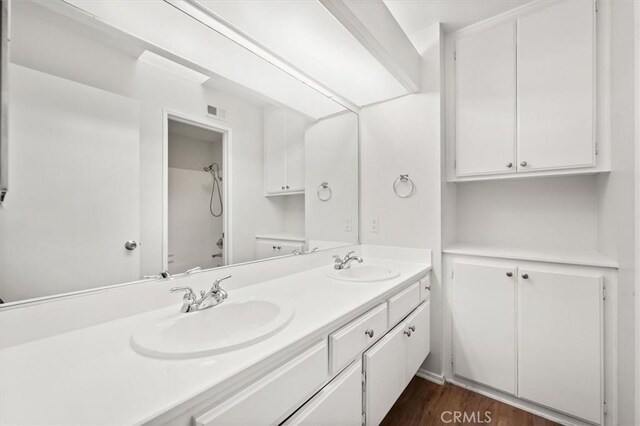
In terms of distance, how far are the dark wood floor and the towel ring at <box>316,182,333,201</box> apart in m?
1.41

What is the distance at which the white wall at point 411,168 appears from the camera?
6.15ft

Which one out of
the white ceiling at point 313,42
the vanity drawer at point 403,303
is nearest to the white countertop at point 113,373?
the vanity drawer at point 403,303

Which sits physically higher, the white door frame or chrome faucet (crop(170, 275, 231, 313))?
the white door frame

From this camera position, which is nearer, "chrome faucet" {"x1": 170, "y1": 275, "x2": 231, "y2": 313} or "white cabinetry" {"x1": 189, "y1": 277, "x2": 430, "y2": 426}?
"white cabinetry" {"x1": 189, "y1": 277, "x2": 430, "y2": 426}

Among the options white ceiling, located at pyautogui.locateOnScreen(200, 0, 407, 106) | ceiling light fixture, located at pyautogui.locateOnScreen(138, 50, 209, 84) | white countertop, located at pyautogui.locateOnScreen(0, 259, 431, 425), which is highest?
white ceiling, located at pyautogui.locateOnScreen(200, 0, 407, 106)

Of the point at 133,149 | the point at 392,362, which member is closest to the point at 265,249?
the point at 133,149

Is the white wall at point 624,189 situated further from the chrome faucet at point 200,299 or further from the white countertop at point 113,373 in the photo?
the chrome faucet at point 200,299

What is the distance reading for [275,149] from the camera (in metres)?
1.58

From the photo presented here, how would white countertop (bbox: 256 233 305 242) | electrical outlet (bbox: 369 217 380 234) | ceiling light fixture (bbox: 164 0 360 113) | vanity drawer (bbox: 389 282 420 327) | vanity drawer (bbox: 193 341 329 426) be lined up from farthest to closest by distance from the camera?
electrical outlet (bbox: 369 217 380 234) < white countertop (bbox: 256 233 305 242) < vanity drawer (bbox: 389 282 420 327) < ceiling light fixture (bbox: 164 0 360 113) < vanity drawer (bbox: 193 341 329 426)

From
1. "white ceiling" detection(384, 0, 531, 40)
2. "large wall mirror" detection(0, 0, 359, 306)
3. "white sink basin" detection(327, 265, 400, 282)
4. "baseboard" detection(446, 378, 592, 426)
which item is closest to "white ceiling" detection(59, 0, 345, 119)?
"large wall mirror" detection(0, 0, 359, 306)

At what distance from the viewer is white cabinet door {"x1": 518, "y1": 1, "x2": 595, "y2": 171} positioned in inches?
60.1

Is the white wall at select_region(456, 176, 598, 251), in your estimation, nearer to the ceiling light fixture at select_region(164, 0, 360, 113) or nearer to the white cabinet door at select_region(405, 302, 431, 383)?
the white cabinet door at select_region(405, 302, 431, 383)

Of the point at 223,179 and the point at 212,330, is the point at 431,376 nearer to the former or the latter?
the point at 212,330

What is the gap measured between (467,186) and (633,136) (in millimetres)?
1008
